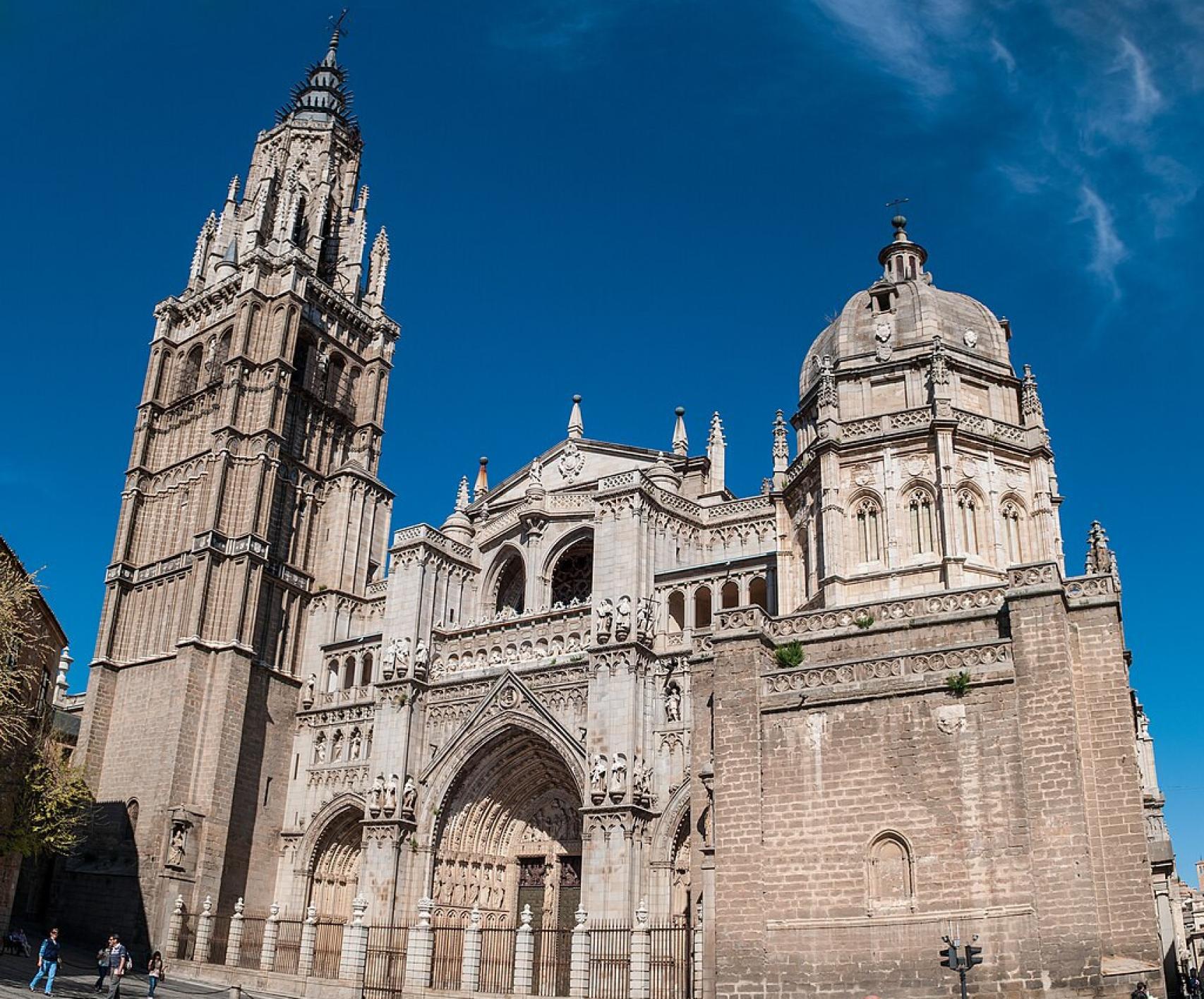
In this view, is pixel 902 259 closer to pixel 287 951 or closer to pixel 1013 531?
pixel 1013 531

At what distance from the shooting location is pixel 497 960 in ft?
93.8

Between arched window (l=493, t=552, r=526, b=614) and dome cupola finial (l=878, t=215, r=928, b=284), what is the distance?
46.3 feet

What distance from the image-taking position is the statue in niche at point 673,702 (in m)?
28.7

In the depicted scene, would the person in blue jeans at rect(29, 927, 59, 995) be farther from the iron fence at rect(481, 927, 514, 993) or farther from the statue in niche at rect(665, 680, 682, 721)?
the statue in niche at rect(665, 680, 682, 721)

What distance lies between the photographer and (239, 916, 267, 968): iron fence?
99.9 ft

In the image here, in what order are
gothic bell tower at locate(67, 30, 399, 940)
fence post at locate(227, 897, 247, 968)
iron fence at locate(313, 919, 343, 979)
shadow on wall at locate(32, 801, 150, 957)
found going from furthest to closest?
gothic bell tower at locate(67, 30, 399, 940), shadow on wall at locate(32, 801, 150, 957), fence post at locate(227, 897, 247, 968), iron fence at locate(313, 919, 343, 979)

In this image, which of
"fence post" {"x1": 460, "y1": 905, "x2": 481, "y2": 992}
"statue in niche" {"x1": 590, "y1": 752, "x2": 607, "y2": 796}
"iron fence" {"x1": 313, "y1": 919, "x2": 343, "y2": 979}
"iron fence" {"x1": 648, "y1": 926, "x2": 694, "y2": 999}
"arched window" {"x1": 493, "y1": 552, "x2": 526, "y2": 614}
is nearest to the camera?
"iron fence" {"x1": 648, "y1": 926, "x2": 694, "y2": 999}

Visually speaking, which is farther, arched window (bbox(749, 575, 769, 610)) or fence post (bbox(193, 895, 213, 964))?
fence post (bbox(193, 895, 213, 964))

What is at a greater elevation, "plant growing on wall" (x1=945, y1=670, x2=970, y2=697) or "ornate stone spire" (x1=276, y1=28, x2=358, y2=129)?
"ornate stone spire" (x1=276, y1=28, x2=358, y2=129)

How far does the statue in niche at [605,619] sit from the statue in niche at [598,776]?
314cm

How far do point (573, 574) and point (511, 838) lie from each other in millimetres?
8189

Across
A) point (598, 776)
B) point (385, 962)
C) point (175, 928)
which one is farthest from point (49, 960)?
point (598, 776)

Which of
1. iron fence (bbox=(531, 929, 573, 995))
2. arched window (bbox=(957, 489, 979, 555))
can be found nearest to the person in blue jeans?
iron fence (bbox=(531, 929, 573, 995))

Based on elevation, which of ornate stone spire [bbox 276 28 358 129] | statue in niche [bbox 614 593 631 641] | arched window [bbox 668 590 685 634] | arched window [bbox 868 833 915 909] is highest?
ornate stone spire [bbox 276 28 358 129]
